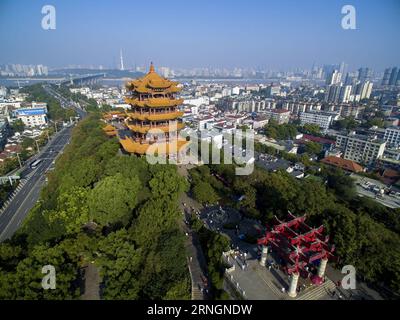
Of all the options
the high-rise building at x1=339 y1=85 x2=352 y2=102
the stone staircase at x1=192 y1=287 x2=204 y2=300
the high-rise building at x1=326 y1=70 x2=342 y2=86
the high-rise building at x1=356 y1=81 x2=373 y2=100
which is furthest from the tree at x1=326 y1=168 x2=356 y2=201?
the high-rise building at x1=326 y1=70 x2=342 y2=86

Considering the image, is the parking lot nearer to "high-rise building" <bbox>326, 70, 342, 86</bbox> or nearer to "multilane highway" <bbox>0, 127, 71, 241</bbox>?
"multilane highway" <bbox>0, 127, 71, 241</bbox>

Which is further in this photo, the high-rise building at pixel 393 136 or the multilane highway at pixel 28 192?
the high-rise building at pixel 393 136

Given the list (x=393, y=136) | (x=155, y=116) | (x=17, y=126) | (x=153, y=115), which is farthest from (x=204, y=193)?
(x=17, y=126)

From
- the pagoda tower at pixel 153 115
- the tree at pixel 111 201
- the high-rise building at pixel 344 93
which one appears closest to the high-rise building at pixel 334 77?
the high-rise building at pixel 344 93

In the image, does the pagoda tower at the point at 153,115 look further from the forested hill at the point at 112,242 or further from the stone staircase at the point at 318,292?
the stone staircase at the point at 318,292

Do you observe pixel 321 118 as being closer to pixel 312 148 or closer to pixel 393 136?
pixel 393 136
